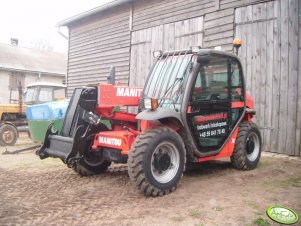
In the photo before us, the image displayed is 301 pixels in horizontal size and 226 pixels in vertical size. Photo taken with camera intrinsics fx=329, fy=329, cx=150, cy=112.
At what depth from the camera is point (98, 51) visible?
13406 millimetres

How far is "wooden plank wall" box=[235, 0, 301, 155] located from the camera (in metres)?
7.18

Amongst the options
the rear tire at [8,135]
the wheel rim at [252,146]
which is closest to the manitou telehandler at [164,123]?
the wheel rim at [252,146]

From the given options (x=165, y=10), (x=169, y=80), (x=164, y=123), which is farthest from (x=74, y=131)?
(x=165, y=10)

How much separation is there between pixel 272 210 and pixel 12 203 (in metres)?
3.20

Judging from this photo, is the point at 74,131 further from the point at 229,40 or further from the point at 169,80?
the point at 229,40

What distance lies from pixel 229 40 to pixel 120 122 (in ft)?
14.7

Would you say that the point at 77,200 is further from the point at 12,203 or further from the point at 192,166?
the point at 192,166

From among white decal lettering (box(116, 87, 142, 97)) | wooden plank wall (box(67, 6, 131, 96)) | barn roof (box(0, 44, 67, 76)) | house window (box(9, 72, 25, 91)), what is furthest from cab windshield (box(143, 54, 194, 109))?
house window (box(9, 72, 25, 91))

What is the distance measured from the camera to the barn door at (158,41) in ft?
31.1

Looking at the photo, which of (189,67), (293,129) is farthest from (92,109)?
(293,129)

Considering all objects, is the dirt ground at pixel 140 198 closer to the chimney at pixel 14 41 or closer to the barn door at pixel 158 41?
the barn door at pixel 158 41

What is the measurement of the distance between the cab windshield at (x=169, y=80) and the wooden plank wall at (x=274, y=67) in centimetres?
323

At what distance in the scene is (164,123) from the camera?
484cm

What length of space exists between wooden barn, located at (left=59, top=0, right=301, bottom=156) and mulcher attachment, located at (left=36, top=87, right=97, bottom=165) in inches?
173
